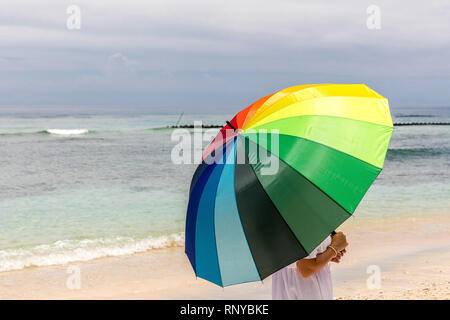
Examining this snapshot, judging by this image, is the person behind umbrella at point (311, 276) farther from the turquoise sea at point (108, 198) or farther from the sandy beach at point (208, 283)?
the turquoise sea at point (108, 198)

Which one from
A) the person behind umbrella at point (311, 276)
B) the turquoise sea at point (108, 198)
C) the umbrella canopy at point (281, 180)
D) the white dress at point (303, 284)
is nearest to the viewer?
the umbrella canopy at point (281, 180)

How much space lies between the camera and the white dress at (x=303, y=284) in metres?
2.86

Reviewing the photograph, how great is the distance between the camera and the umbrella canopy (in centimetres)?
259

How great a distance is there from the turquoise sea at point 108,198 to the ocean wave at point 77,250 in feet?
0.06

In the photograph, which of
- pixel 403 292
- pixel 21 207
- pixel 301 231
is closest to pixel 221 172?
pixel 301 231

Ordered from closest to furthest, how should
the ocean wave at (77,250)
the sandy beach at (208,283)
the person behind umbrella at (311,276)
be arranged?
the person behind umbrella at (311,276) → the sandy beach at (208,283) → the ocean wave at (77,250)

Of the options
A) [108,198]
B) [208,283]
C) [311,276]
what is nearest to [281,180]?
[311,276]

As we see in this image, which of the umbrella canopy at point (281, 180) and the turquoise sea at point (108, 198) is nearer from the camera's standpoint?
the umbrella canopy at point (281, 180)

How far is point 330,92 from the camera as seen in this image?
118 inches

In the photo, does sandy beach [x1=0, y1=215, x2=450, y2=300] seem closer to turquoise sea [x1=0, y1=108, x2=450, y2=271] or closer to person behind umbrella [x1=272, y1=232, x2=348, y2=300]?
turquoise sea [x1=0, y1=108, x2=450, y2=271]

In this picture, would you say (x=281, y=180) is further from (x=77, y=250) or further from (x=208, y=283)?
(x=77, y=250)

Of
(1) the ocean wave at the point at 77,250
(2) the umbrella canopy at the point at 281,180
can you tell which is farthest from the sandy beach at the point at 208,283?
(2) the umbrella canopy at the point at 281,180

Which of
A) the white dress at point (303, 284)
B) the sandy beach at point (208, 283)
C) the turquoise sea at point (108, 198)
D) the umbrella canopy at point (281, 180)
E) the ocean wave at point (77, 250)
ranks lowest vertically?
the turquoise sea at point (108, 198)

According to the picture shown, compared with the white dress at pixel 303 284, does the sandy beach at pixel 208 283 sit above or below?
below
